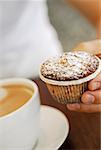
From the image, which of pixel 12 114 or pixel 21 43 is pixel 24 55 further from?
pixel 12 114

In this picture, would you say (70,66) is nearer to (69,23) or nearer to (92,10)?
(92,10)

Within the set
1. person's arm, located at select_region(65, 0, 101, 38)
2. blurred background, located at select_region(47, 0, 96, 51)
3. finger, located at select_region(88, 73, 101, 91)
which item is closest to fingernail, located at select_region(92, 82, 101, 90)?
finger, located at select_region(88, 73, 101, 91)

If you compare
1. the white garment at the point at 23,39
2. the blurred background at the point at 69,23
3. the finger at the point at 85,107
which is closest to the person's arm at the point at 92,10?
the white garment at the point at 23,39

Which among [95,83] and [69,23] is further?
[69,23]

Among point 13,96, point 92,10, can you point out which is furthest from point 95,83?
point 92,10

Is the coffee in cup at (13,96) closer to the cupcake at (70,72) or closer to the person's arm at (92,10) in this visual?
the cupcake at (70,72)

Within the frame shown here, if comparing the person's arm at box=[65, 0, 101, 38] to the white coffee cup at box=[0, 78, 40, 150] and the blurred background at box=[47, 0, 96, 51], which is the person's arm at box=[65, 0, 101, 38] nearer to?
the white coffee cup at box=[0, 78, 40, 150]

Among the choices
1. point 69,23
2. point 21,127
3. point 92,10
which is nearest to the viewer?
point 21,127
